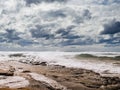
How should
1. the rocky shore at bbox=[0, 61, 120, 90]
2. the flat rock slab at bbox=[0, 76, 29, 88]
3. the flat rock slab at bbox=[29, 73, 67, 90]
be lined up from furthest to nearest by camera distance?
the flat rock slab at bbox=[29, 73, 67, 90]
the rocky shore at bbox=[0, 61, 120, 90]
the flat rock slab at bbox=[0, 76, 29, 88]

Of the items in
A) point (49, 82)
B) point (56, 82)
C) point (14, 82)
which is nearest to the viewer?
point (14, 82)

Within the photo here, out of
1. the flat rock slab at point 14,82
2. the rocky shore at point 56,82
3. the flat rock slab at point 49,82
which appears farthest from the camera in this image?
the flat rock slab at point 49,82

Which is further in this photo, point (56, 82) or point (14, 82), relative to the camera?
point (56, 82)

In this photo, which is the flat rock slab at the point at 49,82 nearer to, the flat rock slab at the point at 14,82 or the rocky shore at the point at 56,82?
the rocky shore at the point at 56,82

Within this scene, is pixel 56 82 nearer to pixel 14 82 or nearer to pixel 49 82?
pixel 49 82

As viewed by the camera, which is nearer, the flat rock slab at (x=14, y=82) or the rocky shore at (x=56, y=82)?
Result: the flat rock slab at (x=14, y=82)

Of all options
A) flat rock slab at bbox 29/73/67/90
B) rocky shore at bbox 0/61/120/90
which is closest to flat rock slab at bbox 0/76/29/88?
Result: rocky shore at bbox 0/61/120/90

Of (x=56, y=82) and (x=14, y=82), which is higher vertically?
(x=14, y=82)

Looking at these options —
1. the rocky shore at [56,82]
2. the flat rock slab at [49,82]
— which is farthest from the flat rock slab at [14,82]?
the flat rock slab at [49,82]

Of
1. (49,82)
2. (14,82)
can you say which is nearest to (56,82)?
(49,82)

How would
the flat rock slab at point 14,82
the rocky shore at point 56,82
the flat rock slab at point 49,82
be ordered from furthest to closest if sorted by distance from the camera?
the flat rock slab at point 49,82, the rocky shore at point 56,82, the flat rock slab at point 14,82

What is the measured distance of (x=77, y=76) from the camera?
8838 cm

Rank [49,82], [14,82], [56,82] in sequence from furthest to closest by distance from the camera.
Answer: [56,82] < [49,82] < [14,82]

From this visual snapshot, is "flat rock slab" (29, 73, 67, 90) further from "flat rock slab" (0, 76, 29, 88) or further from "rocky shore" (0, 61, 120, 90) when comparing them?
"flat rock slab" (0, 76, 29, 88)
